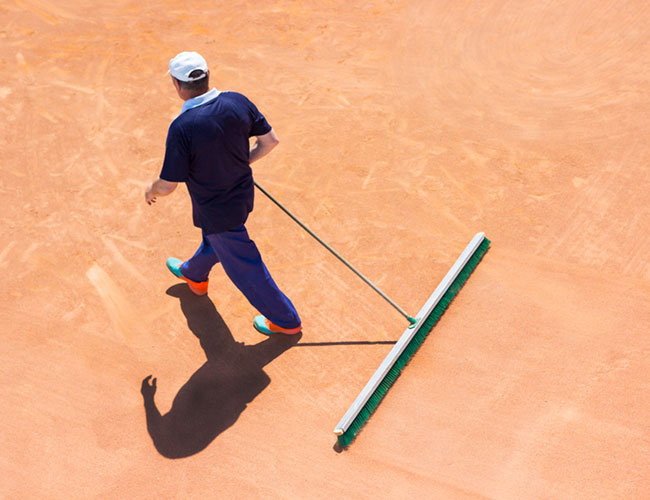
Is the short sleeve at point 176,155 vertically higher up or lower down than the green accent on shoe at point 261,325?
higher up

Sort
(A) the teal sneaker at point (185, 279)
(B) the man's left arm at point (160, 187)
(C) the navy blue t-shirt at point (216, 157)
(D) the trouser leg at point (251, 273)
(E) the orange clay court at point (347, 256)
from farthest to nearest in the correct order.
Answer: (A) the teal sneaker at point (185, 279), (D) the trouser leg at point (251, 273), (E) the orange clay court at point (347, 256), (B) the man's left arm at point (160, 187), (C) the navy blue t-shirt at point (216, 157)

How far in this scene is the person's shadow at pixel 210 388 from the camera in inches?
163

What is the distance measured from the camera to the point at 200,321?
477 centimetres

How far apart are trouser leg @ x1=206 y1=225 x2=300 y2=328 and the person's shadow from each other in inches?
12.2

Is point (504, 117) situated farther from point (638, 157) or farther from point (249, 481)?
point (249, 481)

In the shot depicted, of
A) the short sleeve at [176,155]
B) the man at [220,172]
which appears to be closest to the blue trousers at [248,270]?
the man at [220,172]

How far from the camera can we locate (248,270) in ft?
13.9

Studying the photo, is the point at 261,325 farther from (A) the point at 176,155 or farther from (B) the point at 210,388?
(A) the point at 176,155

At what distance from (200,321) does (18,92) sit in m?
3.75

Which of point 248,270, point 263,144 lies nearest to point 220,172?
point 263,144

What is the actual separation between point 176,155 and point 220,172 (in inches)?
11.8

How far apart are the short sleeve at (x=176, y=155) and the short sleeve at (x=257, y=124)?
0.45m

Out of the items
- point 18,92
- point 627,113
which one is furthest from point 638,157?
point 18,92

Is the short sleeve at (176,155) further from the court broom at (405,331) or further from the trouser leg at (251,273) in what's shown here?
the court broom at (405,331)
